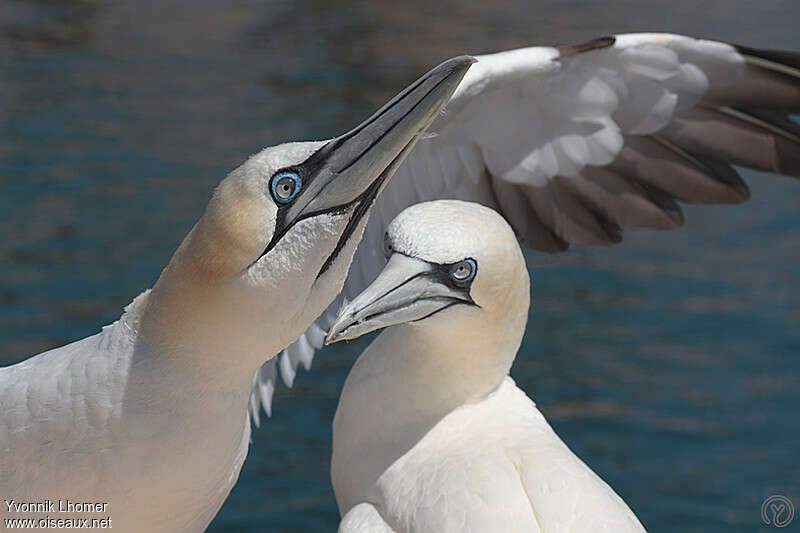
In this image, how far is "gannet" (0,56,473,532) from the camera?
2.73 metres

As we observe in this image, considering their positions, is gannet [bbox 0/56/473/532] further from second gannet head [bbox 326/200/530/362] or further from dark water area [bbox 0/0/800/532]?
dark water area [bbox 0/0/800/532]

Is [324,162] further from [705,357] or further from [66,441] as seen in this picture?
[705,357]

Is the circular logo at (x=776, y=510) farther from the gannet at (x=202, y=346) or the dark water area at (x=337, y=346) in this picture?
the gannet at (x=202, y=346)

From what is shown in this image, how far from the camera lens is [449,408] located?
3879mm

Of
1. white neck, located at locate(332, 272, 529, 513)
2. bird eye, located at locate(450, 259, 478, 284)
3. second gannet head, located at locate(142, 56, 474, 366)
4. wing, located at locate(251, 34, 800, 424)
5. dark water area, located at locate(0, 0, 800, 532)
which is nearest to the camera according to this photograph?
second gannet head, located at locate(142, 56, 474, 366)

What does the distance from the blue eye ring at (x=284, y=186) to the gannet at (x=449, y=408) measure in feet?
1.84

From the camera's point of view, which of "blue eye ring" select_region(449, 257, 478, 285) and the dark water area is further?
the dark water area

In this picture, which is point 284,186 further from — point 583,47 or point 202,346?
point 583,47

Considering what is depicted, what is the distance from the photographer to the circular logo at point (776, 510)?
7543 millimetres

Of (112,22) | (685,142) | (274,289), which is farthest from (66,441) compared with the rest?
(112,22)

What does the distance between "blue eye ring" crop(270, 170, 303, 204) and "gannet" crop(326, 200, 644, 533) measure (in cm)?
56

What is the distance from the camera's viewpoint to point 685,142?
194 inches

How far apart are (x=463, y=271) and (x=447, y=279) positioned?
54 millimetres

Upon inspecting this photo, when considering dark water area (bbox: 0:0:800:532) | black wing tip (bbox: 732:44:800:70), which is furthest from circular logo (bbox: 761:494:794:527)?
black wing tip (bbox: 732:44:800:70)
